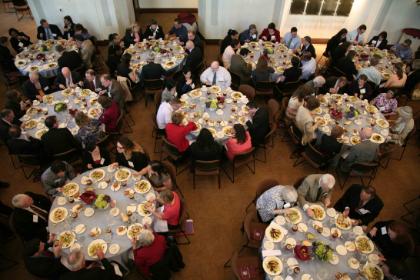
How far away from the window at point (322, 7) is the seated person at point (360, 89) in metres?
5.91

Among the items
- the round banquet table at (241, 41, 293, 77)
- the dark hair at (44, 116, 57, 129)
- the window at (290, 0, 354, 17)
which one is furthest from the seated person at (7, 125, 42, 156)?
the window at (290, 0, 354, 17)

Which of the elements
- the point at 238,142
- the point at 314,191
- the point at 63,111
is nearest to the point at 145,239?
the point at 238,142

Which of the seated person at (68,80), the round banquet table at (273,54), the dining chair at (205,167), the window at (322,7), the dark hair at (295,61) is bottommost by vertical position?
the dining chair at (205,167)

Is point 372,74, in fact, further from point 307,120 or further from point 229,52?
point 229,52

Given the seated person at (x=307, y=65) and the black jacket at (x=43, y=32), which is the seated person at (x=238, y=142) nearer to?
the seated person at (x=307, y=65)

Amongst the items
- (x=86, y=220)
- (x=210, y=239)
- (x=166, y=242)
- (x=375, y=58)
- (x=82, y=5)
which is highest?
(x=82, y=5)

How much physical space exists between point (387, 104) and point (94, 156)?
7774 millimetres

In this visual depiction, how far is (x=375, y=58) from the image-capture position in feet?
31.1

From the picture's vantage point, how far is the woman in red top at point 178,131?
6438mm

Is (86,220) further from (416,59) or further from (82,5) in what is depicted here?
(416,59)

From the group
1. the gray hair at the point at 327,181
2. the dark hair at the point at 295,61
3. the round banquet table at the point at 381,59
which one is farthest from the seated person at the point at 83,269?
the round banquet table at the point at 381,59

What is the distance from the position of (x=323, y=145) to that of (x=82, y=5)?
10688mm

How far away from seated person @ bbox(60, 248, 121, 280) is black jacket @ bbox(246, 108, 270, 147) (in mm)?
4122

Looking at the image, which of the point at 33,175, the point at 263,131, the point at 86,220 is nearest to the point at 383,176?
the point at 263,131
